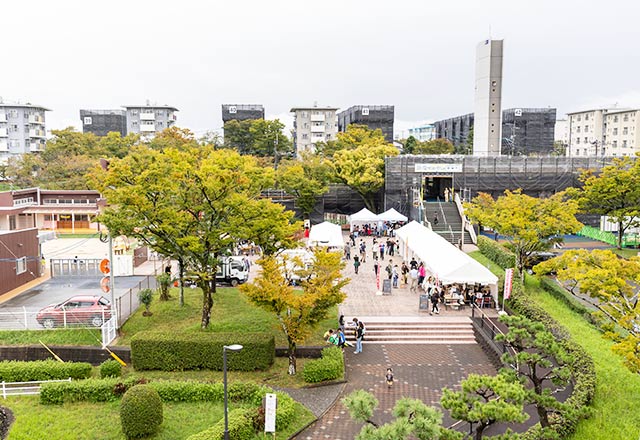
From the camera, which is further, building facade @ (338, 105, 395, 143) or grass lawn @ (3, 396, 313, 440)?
building facade @ (338, 105, 395, 143)

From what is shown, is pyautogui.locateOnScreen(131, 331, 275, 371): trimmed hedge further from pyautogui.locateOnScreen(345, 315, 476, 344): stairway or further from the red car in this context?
pyautogui.locateOnScreen(345, 315, 476, 344): stairway

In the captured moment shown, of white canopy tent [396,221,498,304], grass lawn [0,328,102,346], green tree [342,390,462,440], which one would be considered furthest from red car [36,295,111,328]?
white canopy tent [396,221,498,304]

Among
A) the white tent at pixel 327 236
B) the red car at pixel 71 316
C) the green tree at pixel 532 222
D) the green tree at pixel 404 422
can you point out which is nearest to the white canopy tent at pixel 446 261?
the green tree at pixel 532 222

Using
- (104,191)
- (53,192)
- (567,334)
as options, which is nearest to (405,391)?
(567,334)

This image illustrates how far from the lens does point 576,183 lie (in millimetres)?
42688

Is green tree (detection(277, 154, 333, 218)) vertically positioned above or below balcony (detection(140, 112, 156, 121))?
below

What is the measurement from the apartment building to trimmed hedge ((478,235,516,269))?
4378 cm

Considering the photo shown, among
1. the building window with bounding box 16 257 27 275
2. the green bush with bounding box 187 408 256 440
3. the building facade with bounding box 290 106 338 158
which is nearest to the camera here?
the green bush with bounding box 187 408 256 440

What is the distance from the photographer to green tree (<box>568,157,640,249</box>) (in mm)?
31500

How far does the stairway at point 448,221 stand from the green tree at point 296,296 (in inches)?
778

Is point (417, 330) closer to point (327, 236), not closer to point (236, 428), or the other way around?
point (236, 428)

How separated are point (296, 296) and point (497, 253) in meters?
15.4

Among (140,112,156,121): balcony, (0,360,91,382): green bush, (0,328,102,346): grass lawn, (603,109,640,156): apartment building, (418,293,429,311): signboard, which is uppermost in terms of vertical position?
(140,112,156,121): balcony

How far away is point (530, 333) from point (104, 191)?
48.2ft
